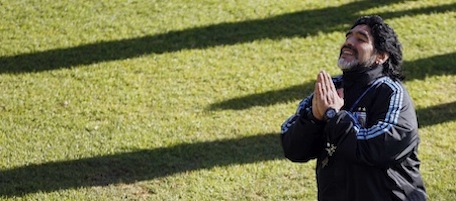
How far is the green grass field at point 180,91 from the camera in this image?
27.1ft

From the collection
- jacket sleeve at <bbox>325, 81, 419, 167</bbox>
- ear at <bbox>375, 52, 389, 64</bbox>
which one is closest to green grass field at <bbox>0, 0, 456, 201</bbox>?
ear at <bbox>375, 52, 389, 64</bbox>

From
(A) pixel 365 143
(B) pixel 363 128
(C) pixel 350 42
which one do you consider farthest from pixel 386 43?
(A) pixel 365 143

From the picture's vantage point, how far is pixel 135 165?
8.49 metres

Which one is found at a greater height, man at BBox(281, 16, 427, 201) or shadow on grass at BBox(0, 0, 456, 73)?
man at BBox(281, 16, 427, 201)

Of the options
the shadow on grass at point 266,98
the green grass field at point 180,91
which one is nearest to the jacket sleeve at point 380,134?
the green grass field at point 180,91

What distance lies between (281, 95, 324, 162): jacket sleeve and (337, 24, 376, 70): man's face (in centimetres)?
33

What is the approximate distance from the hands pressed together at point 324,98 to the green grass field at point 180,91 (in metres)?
3.13

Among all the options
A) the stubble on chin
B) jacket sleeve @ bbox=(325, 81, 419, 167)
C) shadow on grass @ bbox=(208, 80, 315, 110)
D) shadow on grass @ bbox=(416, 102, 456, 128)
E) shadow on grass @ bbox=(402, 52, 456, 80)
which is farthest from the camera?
shadow on grass @ bbox=(402, 52, 456, 80)

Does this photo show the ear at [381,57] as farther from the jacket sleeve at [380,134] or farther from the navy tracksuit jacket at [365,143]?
the jacket sleeve at [380,134]

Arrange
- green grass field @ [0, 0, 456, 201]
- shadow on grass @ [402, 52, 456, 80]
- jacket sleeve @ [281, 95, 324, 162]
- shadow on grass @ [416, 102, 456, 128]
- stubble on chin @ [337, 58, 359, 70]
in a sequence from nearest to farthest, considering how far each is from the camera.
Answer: jacket sleeve @ [281, 95, 324, 162], stubble on chin @ [337, 58, 359, 70], green grass field @ [0, 0, 456, 201], shadow on grass @ [416, 102, 456, 128], shadow on grass @ [402, 52, 456, 80]

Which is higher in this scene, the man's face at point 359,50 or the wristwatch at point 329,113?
the man's face at point 359,50

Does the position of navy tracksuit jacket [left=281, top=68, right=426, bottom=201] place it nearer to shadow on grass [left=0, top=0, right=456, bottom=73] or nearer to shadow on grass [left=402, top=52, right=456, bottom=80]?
shadow on grass [left=402, top=52, right=456, bottom=80]

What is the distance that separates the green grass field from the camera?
8.27 metres

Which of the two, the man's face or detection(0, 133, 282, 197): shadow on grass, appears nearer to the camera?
the man's face
